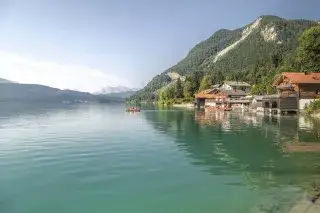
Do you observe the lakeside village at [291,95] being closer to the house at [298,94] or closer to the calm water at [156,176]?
the house at [298,94]

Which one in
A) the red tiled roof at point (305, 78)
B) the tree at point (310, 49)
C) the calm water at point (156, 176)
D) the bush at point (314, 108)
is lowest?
the calm water at point (156, 176)

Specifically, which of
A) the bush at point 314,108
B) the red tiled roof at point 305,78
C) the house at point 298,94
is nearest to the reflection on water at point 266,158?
the bush at point 314,108

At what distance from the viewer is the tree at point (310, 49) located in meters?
92.4

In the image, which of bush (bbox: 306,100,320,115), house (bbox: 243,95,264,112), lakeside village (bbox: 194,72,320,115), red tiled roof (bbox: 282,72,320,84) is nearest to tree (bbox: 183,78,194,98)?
house (bbox: 243,95,264,112)

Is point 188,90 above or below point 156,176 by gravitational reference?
above

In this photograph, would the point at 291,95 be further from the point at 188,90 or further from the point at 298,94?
the point at 188,90

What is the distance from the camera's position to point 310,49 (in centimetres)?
9362

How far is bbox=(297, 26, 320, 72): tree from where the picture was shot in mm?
92375

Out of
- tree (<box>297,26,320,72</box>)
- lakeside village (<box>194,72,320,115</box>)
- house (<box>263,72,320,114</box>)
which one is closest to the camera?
house (<box>263,72,320,114</box>)

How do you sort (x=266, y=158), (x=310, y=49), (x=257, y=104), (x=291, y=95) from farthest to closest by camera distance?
(x=257, y=104), (x=310, y=49), (x=291, y=95), (x=266, y=158)

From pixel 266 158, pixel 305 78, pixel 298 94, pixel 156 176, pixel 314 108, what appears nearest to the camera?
pixel 156 176

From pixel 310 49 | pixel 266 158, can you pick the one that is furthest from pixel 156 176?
pixel 310 49

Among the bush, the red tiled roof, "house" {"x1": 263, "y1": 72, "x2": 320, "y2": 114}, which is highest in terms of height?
the red tiled roof

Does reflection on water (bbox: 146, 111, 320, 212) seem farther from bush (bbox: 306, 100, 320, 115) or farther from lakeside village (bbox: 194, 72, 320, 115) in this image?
lakeside village (bbox: 194, 72, 320, 115)
